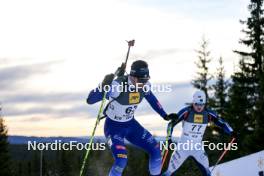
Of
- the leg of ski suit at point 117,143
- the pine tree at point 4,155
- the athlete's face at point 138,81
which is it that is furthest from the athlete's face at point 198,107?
the pine tree at point 4,155

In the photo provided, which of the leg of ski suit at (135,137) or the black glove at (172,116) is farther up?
the black glove at (172,116)

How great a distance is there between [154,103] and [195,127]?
167 centimetres

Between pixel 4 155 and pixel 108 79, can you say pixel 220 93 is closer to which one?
pixel 4 155

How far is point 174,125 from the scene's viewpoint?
1198cm

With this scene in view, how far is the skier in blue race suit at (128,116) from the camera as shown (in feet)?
32.3

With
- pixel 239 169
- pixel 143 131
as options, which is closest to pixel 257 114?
pixel 239 169

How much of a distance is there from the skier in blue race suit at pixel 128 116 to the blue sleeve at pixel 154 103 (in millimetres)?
274

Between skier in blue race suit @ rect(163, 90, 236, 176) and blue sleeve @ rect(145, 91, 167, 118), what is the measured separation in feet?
3.30

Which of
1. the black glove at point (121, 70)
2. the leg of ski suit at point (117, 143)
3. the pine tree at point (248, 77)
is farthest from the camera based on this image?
the pine tree at point (248, 77)

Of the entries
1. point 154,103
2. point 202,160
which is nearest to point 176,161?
point 202,160

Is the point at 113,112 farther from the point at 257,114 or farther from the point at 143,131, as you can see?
the point at 257,114

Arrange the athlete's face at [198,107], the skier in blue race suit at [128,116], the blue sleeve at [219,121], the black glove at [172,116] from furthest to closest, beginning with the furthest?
1. the blue sleeve at [219,121]
2. the athlete's face at [198,107]
3. the black glove at [172,116]
4. the skier in blue race suit at [128,116]

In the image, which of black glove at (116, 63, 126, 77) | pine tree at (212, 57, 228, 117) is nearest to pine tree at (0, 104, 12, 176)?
pine tree at (212, 57, 228, 117)

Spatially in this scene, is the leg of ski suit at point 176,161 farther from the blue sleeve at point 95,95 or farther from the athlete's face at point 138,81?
the blue sleeve at point 95,95
